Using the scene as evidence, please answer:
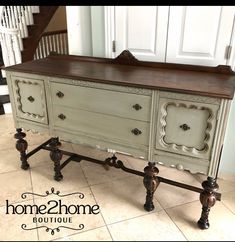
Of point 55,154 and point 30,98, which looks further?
point 55,154

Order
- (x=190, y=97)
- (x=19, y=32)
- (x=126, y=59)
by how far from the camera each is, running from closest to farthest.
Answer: (x=190, y=97) → (x=126, y=59) → (x=19, y=32)

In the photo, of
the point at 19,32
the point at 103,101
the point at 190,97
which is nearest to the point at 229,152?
the point at 190,97

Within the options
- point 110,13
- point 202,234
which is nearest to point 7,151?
point 110,13

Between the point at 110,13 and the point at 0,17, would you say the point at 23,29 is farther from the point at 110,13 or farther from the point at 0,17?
the point at 110,13

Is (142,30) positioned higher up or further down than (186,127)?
higher up

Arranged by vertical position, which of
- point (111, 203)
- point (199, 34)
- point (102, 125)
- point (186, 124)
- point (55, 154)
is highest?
point (199, 34)

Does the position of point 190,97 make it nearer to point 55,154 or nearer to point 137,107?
point 137,107

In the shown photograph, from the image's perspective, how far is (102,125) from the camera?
1658mm

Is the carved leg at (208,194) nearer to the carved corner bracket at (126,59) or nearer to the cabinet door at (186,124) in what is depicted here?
the cabinet door at (186,124)

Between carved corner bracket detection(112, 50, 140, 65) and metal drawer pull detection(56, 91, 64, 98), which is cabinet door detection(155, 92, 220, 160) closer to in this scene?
carved corner bracket detection(112, 50, 140, 65)

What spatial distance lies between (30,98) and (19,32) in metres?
2.16

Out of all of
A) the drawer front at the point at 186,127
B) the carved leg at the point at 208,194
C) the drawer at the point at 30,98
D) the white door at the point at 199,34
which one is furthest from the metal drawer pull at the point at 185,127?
the drawer at the point at 30,98

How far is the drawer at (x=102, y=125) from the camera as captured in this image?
61.5 inches

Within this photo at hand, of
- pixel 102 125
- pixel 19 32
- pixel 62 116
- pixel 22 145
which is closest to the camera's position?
pixel 102 125
